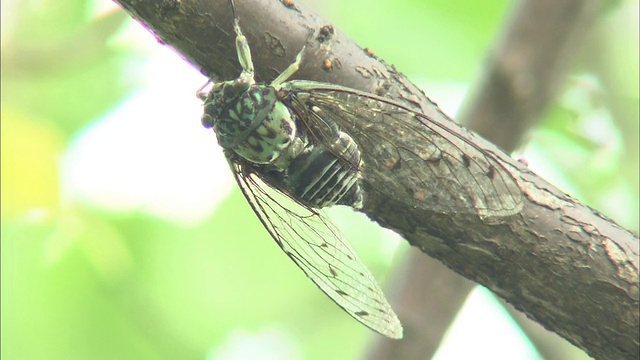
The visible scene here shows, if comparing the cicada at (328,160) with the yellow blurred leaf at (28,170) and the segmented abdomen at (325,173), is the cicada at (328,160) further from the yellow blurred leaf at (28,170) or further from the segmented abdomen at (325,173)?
the yellow blurred leaf at (28,170)

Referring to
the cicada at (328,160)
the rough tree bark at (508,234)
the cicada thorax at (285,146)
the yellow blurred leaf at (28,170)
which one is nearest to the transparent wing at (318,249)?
the cicada at (328,160)

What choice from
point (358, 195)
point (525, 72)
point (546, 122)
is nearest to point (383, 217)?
point (358, 195)

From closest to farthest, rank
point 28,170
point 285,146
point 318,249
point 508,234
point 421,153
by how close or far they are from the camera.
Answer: point 508,234 < point 421,153 < point 285,146 < point 318,249 < point 28,170

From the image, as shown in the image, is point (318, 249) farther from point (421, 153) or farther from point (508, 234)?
point (508, 234)

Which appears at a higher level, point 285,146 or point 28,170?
point 285,146

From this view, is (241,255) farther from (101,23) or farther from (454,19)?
(454,19)

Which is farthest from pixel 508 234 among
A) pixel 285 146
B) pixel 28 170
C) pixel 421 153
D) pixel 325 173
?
pixel 28 170
